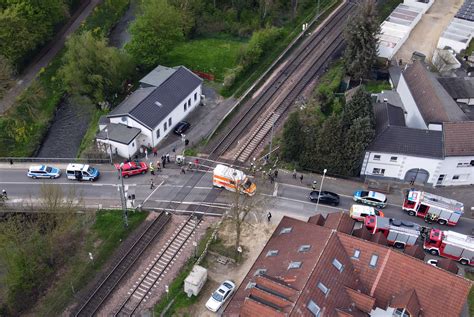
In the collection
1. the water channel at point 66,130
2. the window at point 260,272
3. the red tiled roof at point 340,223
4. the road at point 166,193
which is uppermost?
the red tiled roof at point 340,223

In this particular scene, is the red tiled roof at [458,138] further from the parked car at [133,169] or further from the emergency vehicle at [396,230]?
the parked car at [133,169]

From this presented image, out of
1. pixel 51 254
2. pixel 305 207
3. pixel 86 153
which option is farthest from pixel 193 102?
pixel 51 254

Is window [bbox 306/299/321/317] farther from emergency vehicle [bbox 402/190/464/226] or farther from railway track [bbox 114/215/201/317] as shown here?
emergency vehicle [bbox 402/190/464/226]

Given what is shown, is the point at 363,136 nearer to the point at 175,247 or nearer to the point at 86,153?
the point at 175,247

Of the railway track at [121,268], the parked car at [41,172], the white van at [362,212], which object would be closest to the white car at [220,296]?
the railway track at [121,268]

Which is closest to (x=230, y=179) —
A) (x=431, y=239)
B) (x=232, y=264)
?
(x=232, y=264)

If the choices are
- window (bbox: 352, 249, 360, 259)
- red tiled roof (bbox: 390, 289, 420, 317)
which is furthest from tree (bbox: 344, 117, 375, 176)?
red tiled roof (bbox: 390, 289, 420, 317)
